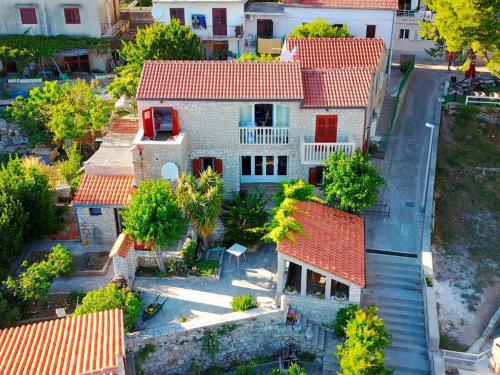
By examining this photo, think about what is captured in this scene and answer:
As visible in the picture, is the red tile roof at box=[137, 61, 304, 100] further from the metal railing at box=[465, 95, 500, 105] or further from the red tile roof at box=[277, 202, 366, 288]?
the metal railing at box=[465, 95, 500, 105]

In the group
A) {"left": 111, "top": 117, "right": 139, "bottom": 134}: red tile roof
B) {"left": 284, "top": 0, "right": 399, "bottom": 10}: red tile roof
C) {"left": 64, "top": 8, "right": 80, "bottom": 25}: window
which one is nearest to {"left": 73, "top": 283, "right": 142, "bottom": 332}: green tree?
{"left": 111, "top": 117, "right": 139, "bottom": 134}: red tile roof

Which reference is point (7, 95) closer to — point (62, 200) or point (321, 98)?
point (62, 200)

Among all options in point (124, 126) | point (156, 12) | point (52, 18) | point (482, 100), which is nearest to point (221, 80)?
point (124, 126)

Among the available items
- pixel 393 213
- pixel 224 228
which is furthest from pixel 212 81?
pixel 393 213

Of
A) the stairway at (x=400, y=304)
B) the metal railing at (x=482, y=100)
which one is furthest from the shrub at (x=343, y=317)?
the metal railing at (x=482, y=100)

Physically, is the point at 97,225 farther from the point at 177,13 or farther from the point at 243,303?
the point at 177,13
